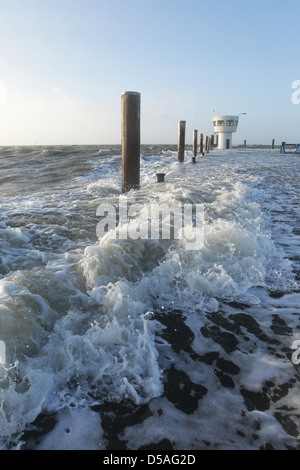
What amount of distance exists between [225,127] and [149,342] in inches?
1756

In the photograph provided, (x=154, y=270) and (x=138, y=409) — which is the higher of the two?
(x=154, y=270)

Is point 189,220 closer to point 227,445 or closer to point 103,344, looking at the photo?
point 103,344

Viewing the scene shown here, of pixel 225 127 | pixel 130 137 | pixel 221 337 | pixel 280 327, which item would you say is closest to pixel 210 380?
pixel 221 337

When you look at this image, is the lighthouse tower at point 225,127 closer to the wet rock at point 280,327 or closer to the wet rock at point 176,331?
the wet rock at point 280,327

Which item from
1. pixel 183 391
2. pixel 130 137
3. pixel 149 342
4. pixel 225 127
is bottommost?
pixel 183 391

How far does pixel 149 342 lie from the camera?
2.24 m

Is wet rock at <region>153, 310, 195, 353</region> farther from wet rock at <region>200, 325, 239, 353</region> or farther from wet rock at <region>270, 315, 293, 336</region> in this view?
wet rock at <region>270, 315, 293, 336</region>

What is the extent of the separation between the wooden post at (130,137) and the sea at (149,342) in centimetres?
414

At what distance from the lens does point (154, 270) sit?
3227mm

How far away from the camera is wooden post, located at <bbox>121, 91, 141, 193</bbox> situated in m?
7.47

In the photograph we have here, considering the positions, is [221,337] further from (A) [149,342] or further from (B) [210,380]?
(A) [149,342]
